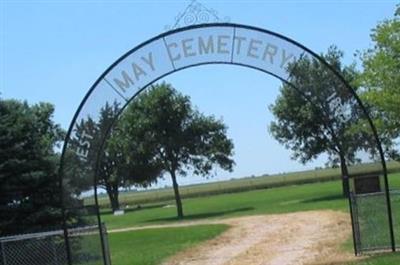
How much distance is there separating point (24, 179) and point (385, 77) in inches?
561

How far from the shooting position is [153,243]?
78.6ft

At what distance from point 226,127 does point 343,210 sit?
17142 mm

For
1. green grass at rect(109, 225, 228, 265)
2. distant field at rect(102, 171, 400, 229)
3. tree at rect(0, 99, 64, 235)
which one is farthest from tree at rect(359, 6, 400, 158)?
tree at rect(0, 99, 64, 235)

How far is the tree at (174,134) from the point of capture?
4269 centimetres

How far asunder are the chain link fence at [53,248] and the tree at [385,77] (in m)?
13.9

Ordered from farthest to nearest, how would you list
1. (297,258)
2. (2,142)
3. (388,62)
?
(388,62) → (2,142) → (297,258)

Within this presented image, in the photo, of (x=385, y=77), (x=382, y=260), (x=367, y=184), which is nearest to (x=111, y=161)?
(x=385, y=77)

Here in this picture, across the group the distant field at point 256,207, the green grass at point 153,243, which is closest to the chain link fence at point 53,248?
the green grass at point 153,243

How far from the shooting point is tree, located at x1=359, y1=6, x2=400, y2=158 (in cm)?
2795

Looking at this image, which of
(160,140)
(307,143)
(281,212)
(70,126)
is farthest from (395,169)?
(70,126)

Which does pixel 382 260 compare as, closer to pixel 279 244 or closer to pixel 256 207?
pixel 279 244

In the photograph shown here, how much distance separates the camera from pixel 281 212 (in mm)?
32750

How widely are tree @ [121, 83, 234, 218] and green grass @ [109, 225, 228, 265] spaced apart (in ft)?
40.9

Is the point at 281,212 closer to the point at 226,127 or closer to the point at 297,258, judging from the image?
the point at 226,127
